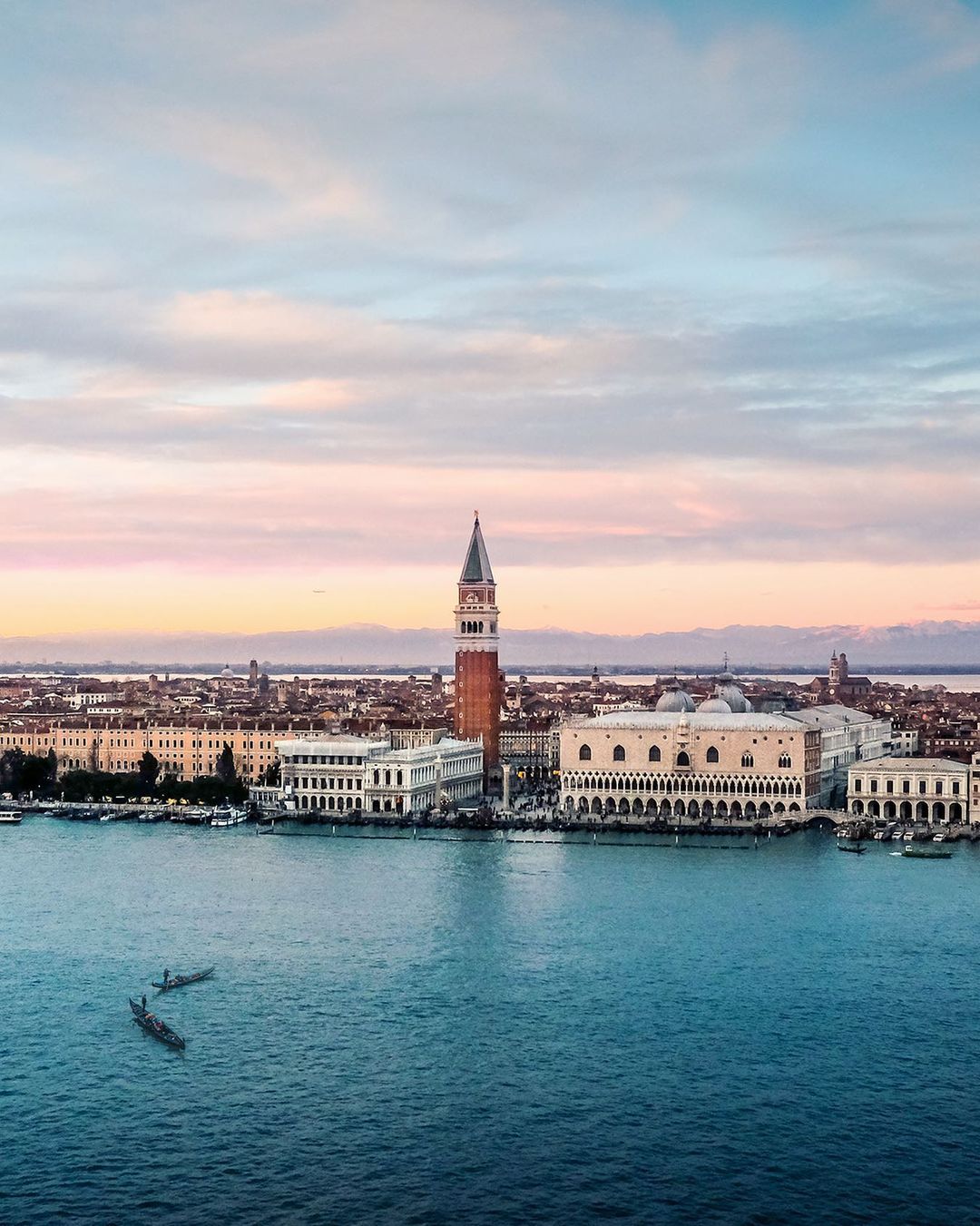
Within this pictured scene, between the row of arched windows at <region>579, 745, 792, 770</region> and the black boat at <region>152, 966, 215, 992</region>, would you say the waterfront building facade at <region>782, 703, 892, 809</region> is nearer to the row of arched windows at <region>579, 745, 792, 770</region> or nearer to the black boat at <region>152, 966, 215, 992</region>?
the row of arched windows at <region>579, 745, 792, 770</region>

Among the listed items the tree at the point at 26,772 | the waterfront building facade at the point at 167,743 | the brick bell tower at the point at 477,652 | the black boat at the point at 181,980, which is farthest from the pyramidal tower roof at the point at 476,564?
the black boat at the point at 181,980

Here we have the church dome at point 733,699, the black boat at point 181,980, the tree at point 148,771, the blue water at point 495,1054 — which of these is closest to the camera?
the blue water at point 495,1054

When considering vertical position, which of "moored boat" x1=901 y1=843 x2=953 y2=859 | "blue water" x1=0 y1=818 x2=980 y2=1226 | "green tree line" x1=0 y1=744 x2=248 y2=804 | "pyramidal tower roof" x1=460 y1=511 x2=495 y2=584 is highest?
"pyramidal tower roof" x1=460 y1=511 x2=495 y2=584

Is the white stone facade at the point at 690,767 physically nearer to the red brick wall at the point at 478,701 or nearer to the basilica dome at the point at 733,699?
the basilica dome at the point at 733,699

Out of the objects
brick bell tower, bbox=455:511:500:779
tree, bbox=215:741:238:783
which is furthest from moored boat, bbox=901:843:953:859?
tree, bbox=215:741:238:783

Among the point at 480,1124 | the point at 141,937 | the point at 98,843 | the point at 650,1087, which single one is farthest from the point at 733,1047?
the point at 98,843

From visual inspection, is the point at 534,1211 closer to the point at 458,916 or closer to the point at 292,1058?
the point at 292,1058
